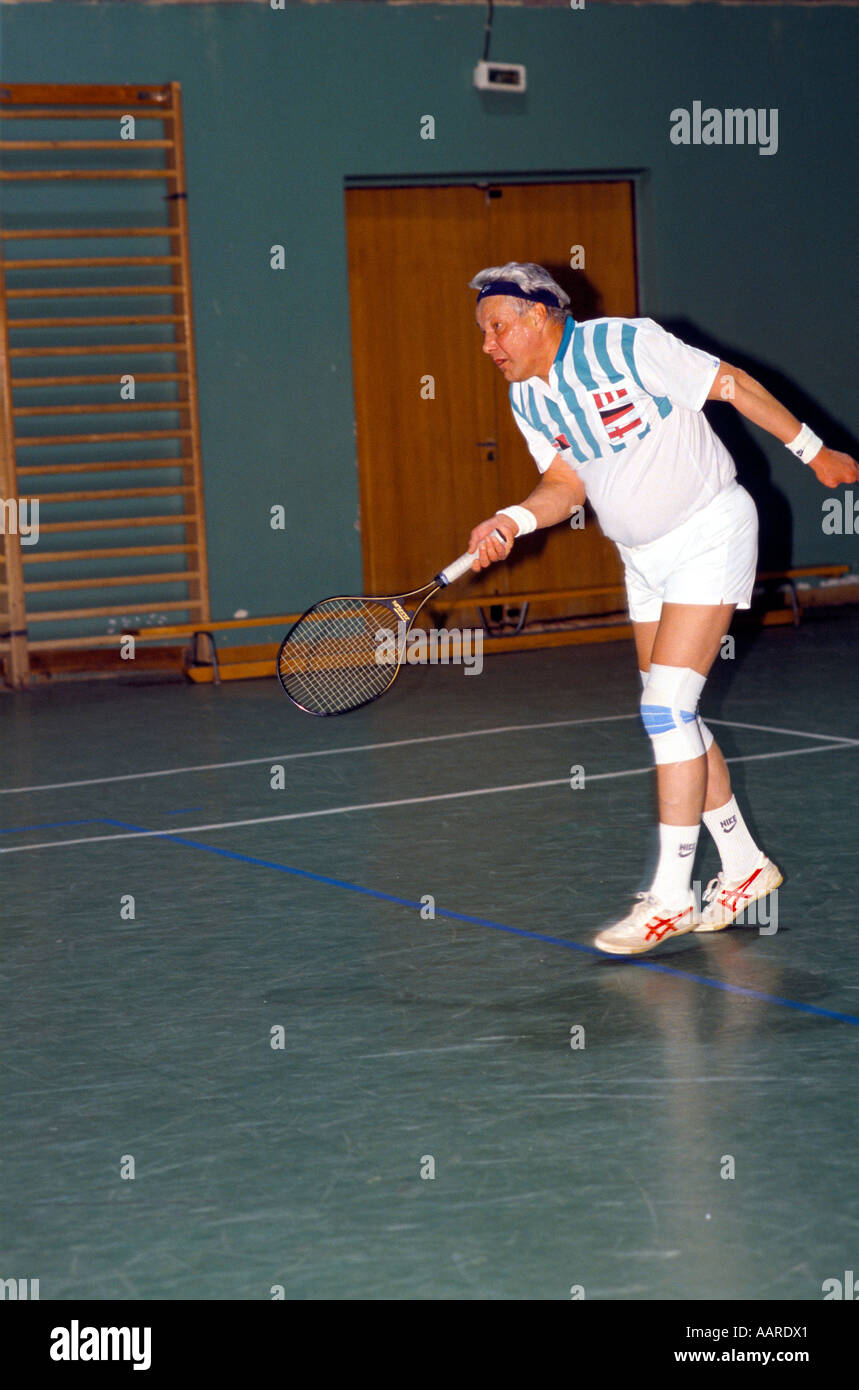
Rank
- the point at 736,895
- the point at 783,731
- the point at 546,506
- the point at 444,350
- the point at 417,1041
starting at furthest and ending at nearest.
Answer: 1. the point at 444,350
2. the point at 783,731
3. the point at 736,895
4. the point at 546,506
5. the point at 417,1041

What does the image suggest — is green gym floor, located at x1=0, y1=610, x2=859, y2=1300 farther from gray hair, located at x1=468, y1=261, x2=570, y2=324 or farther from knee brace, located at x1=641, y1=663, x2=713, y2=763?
gray hair, located at x1=468, y1=261, x2=570, y2=324

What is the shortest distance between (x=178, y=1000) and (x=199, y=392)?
6538 mm

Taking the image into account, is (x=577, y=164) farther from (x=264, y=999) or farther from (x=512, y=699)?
(x=264, y=999)

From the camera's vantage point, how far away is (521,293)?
378 cm

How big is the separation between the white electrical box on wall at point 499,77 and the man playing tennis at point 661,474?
6.82 metres

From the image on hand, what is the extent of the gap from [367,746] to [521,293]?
3.47m

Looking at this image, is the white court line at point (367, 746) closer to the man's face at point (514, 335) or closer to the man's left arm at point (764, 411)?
the man's left arm at point (764, 411)

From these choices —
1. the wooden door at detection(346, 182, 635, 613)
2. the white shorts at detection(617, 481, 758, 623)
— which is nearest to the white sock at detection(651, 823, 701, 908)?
the white shorts at detection(617, 481, 758, 623)

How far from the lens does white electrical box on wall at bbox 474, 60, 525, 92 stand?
10.2 meters

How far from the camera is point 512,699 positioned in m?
8.20

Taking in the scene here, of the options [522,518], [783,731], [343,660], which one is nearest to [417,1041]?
[522,518]

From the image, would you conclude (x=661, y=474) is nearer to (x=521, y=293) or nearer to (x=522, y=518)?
(x=522, y=518)

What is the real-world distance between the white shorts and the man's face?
1.56 ft
